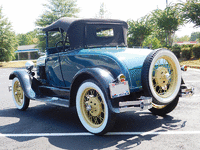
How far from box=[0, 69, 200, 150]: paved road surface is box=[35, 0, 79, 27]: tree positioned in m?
34.7

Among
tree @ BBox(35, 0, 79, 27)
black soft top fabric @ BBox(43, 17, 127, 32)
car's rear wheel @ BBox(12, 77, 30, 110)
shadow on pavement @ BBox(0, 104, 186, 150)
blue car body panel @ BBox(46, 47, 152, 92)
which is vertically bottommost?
shadow on pavement @ BBox(0, 104, 186, 150)

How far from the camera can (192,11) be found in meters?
23.9

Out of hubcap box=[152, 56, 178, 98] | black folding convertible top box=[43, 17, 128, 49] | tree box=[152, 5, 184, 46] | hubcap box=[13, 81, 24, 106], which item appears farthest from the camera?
tree box=[152, 5, 184, 46]

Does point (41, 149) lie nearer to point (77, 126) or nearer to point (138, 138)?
point (77, 126)

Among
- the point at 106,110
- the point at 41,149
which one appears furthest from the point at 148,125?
the point at 41,149

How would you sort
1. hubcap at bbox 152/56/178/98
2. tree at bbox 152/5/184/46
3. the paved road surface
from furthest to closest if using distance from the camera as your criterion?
tree at bbox 152/5/184/46 < hubcap at bbox 152/56/178/98 < the paved road surface

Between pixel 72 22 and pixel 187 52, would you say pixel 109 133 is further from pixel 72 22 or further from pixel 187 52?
pixel 187 52

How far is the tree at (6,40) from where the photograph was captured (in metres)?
39.5

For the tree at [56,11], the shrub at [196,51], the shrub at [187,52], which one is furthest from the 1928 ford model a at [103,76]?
the tree at [56,11]

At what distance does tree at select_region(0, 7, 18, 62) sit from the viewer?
39.5 m

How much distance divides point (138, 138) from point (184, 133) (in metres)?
0.78

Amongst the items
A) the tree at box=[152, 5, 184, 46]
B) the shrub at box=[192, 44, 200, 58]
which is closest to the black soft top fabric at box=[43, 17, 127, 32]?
the shrub at box=[192, 44, 200, 58]

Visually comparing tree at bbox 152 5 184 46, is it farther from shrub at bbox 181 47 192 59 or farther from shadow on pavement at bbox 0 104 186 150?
shadow on pavement at bbox 0 104 186 150

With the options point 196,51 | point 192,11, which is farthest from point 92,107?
point 192,11
